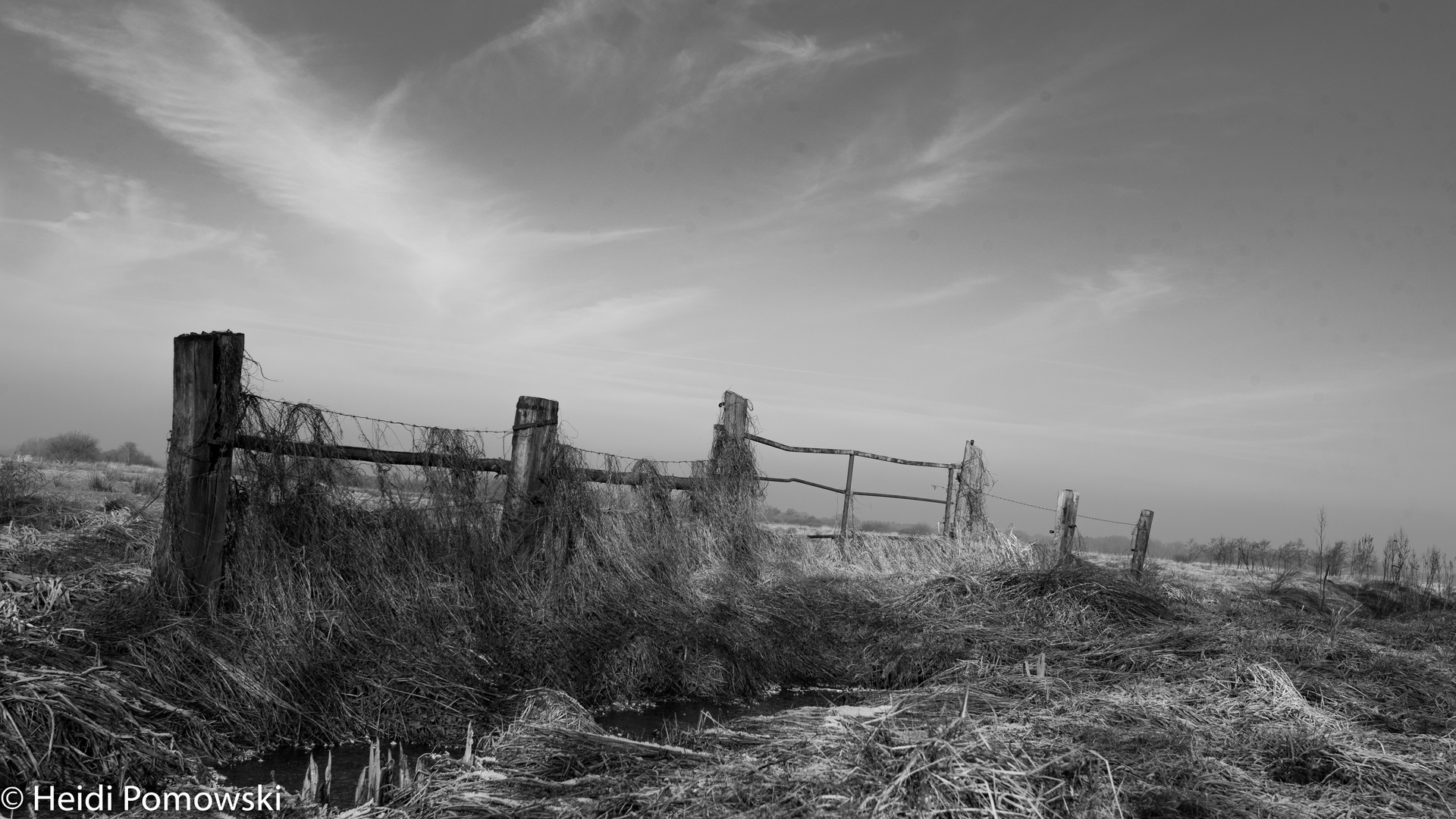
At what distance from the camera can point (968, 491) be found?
15492 millimetres

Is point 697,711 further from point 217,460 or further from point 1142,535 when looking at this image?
point 1142,535

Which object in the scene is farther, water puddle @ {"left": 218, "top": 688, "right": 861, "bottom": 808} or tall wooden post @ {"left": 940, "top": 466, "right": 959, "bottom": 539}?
tall wooden post @ {"left": 940, "top": 466, "right": 959, "bottom": 539}

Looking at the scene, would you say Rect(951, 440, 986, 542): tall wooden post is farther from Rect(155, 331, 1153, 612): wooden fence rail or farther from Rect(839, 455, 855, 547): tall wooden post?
Rect(155, 331, 1153, 612): wooden fence rail

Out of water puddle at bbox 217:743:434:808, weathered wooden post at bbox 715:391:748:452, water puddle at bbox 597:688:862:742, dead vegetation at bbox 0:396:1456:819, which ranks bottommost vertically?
water puddle at bbox 217:743:434:808

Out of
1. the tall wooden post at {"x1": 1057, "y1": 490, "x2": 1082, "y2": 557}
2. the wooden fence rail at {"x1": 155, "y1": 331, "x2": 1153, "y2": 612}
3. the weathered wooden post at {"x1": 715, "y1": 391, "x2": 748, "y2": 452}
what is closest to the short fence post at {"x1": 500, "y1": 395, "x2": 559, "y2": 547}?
the wooden fence rail at {"x1": 155, "y1": 331, "x2": 1153, "y2": 612}

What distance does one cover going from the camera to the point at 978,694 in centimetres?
541

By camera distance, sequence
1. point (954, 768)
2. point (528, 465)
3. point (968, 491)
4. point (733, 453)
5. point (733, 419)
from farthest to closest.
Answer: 1. point (968, 491)
2. point (733, 419)
3. point (733, 453)
4. point (528, 465)
5. point (954, 768)

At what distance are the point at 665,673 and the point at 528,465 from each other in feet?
8.29

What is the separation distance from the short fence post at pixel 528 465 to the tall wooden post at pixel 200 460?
237 cm

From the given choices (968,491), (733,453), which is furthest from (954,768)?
(968,491)

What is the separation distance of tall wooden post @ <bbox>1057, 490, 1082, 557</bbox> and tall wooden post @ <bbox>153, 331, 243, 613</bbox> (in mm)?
11744

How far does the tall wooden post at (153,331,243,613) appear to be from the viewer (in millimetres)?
6121

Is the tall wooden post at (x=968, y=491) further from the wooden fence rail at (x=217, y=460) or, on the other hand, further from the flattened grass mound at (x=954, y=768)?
the flattened grass mound at (x=954, y=768)

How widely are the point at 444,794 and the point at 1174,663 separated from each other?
5.81 m
